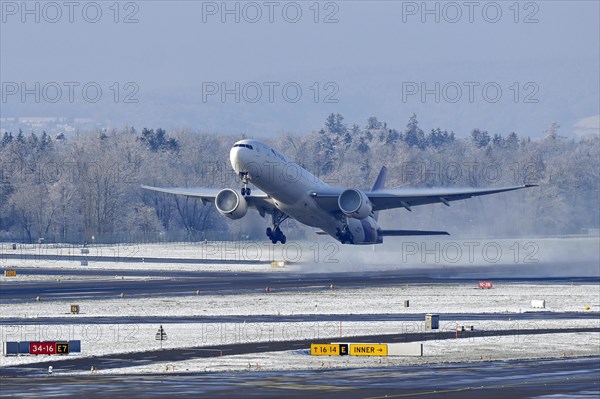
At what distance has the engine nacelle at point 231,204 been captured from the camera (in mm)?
75625

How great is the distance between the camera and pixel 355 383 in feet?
116

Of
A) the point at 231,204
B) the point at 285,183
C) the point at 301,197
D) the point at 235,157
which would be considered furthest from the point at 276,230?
the point at 235,157

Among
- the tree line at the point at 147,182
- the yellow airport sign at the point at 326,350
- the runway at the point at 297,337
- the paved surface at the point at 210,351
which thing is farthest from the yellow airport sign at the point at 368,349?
the tree line at the point at 147,182

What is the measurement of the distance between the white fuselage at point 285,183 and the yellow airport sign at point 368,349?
25647 millimetres

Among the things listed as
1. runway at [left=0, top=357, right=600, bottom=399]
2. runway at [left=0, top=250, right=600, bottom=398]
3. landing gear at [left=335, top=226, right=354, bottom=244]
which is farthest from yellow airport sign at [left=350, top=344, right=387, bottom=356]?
landing gear at [left=335, top=226, right=354, bottom=244]

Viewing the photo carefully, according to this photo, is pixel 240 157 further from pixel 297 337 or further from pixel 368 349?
pixel 368 349

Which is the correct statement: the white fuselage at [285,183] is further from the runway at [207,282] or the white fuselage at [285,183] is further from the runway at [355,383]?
the runway at [355,383]

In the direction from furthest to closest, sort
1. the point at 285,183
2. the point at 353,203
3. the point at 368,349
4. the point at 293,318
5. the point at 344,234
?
the point at 344,234 → the point at 353,203 → the point at 285,183 → the point at 293,318 → the point at 368,349

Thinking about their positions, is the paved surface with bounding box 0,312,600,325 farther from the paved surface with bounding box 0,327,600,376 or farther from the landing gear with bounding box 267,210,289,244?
the landing gear with bounding box 267,210,289,244

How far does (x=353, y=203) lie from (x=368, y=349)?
33.3m

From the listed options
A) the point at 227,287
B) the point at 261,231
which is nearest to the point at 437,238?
the point at 261,231

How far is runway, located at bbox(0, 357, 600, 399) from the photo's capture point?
3291cm

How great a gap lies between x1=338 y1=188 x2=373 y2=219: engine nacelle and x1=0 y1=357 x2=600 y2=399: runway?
35.7 metres

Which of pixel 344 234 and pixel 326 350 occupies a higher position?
pixel 344 234
